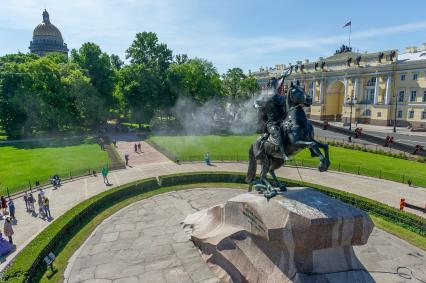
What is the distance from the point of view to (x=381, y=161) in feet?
104

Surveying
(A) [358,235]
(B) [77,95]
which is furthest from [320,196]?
(B) [77,95]

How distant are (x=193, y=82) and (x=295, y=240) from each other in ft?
181

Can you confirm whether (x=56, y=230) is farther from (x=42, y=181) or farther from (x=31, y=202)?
(x=42, y=181)

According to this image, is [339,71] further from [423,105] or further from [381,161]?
[381,161]

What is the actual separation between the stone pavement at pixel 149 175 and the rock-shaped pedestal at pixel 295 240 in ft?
34.4

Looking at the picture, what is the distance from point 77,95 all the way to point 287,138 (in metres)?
49.8

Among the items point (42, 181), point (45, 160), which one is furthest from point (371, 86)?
point (42, 181)

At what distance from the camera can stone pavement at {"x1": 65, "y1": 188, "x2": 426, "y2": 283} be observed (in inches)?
477

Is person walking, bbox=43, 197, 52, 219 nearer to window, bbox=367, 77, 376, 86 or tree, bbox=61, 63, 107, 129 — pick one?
tree, bbox=61, 63, 107, 129

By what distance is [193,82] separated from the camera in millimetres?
61812

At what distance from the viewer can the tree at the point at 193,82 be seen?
5906 cm

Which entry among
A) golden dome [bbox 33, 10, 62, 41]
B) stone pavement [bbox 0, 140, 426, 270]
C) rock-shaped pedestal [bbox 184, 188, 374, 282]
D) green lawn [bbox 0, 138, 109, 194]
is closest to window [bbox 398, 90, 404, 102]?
stone pavement [bbox 0, 140, 426, 270]

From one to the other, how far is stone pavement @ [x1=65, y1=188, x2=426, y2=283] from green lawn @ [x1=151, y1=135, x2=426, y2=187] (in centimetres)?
1275

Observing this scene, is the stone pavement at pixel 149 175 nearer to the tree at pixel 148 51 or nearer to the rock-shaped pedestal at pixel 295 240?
the rock-shaped pedestal at pixel 295 240
